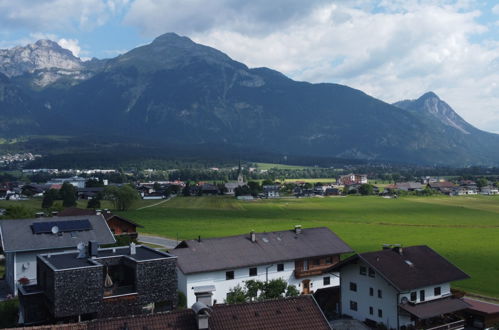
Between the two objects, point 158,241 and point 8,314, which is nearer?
point 8,314

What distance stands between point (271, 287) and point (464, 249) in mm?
39926

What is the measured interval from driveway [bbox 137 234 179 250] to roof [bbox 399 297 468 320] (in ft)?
131

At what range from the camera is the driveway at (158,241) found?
69.6 meters

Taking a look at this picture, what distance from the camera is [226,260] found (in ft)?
139

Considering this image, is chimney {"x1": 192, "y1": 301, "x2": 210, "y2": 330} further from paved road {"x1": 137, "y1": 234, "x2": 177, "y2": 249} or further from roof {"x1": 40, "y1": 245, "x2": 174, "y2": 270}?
paved road {"x1": 137, "y1": 234, "x2": 177, "y2": 249}

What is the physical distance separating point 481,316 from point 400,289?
7178mm

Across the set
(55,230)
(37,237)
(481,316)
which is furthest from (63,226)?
(481,316)

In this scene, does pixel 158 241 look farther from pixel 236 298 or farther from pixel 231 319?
pixel 231 319

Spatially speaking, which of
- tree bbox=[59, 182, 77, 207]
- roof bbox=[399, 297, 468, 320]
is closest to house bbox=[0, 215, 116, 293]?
roof bbox=[399, 297, 468, 320]

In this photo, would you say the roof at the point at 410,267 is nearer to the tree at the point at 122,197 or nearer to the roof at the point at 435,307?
the roof at the point at 435,307

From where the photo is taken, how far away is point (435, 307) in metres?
34.5

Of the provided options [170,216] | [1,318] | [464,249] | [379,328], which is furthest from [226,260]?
[170,216]

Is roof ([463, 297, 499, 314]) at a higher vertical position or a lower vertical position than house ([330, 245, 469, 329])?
lower

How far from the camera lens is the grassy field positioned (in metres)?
60.4
